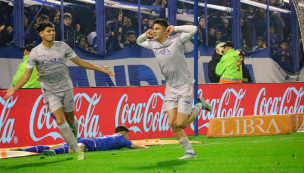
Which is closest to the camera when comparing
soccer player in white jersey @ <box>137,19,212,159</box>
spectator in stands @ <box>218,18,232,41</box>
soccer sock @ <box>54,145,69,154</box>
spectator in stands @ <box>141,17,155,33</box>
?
soccer player in white jersey @ <box>137,19,212,159</box>

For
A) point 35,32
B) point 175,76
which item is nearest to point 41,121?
point 35,32

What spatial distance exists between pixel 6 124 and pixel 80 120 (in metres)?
1.70

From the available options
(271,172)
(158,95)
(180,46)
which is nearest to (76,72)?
(158,95)

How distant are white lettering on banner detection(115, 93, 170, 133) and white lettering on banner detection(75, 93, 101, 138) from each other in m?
0.59

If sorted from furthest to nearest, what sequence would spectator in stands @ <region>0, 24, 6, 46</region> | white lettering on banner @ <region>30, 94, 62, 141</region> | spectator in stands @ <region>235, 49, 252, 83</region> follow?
spectator in stands @ <region>235, 49, 252, 83</region> < spectator in stands @ <region>0, 24, 6, 46</region> < white lettering on banner @ <region>30, 94, 62, 141</region>

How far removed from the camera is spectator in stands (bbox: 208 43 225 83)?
15.0 meters

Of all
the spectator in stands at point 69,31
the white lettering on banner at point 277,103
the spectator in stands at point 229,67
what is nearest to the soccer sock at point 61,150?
the spectator in stands at point 69,31

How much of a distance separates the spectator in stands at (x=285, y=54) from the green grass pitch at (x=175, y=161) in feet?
25.8

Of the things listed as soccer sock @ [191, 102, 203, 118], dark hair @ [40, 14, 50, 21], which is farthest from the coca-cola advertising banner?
soccer sock @ [191, 102, 203, 118]

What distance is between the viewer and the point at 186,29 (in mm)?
7348

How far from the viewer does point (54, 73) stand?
25.6 feet

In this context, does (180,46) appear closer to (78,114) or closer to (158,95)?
(78,114)

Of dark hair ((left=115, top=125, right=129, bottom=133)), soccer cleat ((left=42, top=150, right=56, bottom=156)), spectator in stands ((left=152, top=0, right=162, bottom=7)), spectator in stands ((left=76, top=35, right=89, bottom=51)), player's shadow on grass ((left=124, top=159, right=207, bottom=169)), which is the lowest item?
soccer cleat ((left=42, top=150, right=56, bottom=156))

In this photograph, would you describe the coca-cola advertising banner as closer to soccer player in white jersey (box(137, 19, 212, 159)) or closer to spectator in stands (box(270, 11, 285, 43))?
spectator in stands (box(270, 11, 285, 43))
